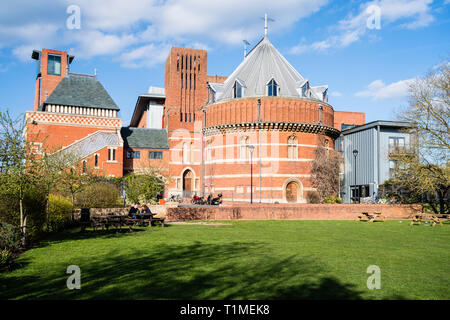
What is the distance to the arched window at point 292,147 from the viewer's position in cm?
4262

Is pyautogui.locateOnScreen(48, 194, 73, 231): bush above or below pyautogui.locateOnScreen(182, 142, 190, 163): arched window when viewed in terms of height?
below

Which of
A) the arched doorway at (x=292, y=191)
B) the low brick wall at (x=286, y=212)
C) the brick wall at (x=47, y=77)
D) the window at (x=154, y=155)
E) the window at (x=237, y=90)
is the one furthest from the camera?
the brick wall at (x=47, y=77)

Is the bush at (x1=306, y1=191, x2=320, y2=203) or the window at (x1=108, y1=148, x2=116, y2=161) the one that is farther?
the window at (x1=108, y1=148, x2=116, y2=161)

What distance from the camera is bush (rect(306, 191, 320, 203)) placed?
41.4m

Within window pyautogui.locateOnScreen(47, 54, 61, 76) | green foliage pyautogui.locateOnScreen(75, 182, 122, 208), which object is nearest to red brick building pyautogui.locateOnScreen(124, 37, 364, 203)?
green foliage pyautogui.locateOnScreen(75, 182, 122, 208)

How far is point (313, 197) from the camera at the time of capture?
1635 inches

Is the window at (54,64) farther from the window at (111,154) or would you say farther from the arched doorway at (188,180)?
the arched doorway at (188,180)

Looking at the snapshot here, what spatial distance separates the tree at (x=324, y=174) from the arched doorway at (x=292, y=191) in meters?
1.85

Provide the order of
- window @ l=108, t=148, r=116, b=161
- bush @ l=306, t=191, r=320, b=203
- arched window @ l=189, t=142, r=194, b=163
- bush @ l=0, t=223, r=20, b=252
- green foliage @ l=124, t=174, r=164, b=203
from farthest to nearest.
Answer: arched window @ l=189, t=142, r=194, b=163 < window @ l=108, t=148, r=116, b=161 < bush @ l=306, t=191, r=320, b=203 < green foliage @ l=124, t=174, r=164, b=203 < bush @ l=0, t=223, r=20, b=252

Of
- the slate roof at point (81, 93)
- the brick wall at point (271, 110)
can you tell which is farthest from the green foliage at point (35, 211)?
the slate roof at point (81, 93)

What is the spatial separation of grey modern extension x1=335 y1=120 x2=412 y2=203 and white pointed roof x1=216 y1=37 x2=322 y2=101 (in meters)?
7.38

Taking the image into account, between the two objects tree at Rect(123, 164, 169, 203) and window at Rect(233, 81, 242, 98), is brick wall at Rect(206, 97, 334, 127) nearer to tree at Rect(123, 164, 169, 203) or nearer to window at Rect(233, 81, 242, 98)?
window at Rect(233, 81, 242, 98)

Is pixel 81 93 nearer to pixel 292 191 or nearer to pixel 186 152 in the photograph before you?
pixel 186 152
